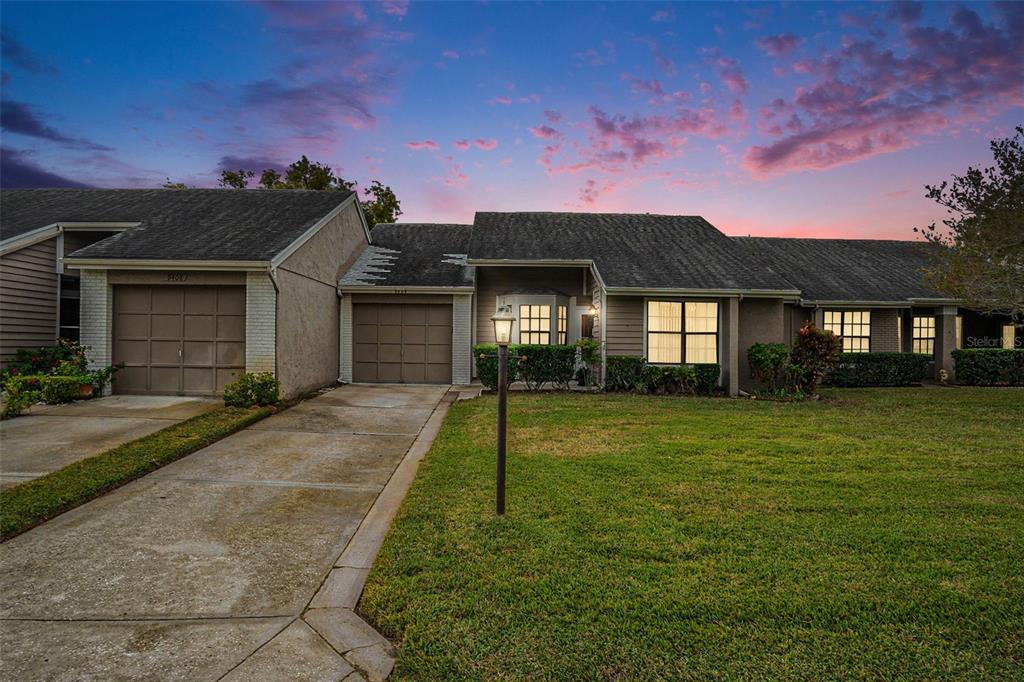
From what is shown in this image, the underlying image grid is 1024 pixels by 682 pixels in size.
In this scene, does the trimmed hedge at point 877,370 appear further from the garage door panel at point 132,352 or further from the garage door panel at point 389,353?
the garage door panel at point 132,352

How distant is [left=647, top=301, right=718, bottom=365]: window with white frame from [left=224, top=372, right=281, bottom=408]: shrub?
9210 millimetres

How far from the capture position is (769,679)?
2215 millimetres

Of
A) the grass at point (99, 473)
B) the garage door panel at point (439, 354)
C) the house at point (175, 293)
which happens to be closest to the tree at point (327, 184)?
the house at point (175, 293)

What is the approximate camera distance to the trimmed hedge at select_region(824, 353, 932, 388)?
14523mm

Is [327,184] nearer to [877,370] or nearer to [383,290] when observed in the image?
[383,290]

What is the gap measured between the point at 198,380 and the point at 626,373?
33.6 ft

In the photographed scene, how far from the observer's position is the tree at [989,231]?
1023 centimetres

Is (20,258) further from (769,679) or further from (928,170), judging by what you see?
(928,170)

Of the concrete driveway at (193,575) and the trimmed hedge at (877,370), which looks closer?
the concrete driveway at (193,575)

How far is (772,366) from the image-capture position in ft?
39.0

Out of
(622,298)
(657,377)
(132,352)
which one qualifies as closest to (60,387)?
(132,352)

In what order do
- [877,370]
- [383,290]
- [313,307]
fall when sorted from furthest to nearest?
[877,370]
[383,290]
[313,307]

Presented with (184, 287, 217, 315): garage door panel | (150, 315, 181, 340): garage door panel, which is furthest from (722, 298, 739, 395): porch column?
(150, 315, 181, 340): garage door panel

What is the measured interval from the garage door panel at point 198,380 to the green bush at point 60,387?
69.6 inches
